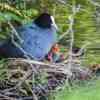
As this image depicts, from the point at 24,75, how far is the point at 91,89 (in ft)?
3.47

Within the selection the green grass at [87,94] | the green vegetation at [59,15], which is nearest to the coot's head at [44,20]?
the green vegetation at [59,15]

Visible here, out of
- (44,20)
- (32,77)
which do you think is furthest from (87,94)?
(44,20)

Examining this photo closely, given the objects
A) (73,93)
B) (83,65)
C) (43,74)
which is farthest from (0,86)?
(73,93)

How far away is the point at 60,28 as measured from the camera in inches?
100

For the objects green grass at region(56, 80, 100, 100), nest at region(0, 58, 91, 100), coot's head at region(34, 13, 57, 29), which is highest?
green grass at region(56, 80, 100, 100)

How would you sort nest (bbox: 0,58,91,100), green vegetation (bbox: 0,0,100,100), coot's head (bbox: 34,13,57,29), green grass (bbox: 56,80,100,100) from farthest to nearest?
coot's head (bbox: 34,13,57,29) < green vegetation (bbox: 0,0,100,100) < nest (bbox: 0,58,91,100) < green grass (bbox: 56,80,100,100)

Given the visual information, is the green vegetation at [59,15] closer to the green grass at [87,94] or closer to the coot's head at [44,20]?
the coot's head at [44,20]

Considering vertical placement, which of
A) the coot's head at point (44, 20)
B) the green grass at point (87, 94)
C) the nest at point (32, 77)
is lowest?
the nest at point (32, 77)

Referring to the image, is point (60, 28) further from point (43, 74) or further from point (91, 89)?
point (91, 89)

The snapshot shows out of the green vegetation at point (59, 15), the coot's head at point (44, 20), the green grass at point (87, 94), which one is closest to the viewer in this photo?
the green grass at point (87, 94)

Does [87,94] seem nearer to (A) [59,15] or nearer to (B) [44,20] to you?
(B) [44,20]

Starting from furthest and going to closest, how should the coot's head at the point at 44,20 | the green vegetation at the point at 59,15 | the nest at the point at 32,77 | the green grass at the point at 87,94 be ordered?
the coot's head at the point at 44,20 < the green vegetation at the point at 59,15 < the nest at the point at 32,77 < the green grass at the point at 87,94

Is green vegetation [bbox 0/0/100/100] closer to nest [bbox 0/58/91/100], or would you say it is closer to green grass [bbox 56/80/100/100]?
nest [bbox 0/58/91/100]

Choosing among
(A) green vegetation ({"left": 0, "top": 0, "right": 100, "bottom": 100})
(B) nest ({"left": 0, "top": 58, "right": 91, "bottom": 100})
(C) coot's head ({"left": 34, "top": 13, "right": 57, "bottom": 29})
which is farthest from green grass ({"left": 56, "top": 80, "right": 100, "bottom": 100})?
(C) coot's head ({"left": 34, "top": 13, "right": 57, "bottom": 29})
